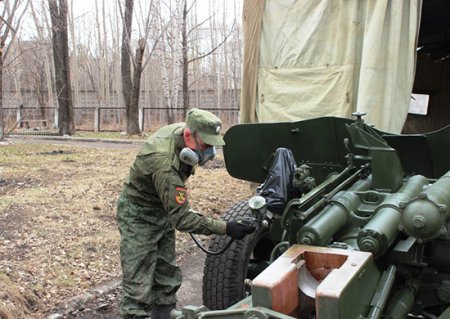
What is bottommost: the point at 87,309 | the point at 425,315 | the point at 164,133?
the point at 87,309

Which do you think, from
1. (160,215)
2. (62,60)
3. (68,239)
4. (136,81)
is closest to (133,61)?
(136,81)

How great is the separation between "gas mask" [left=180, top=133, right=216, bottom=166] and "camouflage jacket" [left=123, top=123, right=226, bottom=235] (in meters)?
0.09

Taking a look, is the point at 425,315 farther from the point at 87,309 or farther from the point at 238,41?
the point at 238,41

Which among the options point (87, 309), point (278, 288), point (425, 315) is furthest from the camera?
point (87, 309)

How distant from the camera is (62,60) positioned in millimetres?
17875

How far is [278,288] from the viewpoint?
2.10 metres

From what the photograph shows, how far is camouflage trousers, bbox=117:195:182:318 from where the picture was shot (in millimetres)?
3391

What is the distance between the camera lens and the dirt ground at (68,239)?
4.16 metres

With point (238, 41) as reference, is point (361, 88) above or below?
below

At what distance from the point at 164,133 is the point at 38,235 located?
2.71 metres

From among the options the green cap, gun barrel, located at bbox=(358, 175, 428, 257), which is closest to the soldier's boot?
the green cap

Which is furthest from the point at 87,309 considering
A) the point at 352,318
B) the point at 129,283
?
the point at 352,318

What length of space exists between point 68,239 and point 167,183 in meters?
2.70

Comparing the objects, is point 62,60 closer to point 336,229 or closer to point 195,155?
point 195,155
